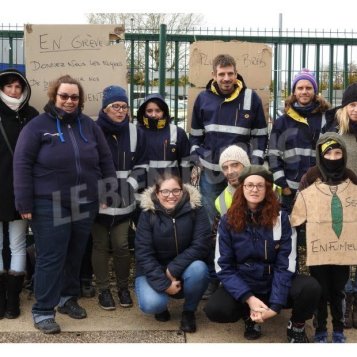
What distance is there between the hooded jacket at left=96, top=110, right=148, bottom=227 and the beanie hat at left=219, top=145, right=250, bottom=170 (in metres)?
0.77

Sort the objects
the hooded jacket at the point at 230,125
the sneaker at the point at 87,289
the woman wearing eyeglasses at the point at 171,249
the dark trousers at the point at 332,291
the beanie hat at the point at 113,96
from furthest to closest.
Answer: the sneaker at the point at 87,289 < the hooded jacket at the point at 230,125 < the beanie hat at the point at 113,96 < the woman wearing eyeglasses at the point at 171,249 < the dark trousers at the point at 332,291

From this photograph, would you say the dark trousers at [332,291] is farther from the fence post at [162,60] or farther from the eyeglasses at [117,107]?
the fence post at [162,60]

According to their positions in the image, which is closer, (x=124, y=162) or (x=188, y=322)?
(x=188, y=322)

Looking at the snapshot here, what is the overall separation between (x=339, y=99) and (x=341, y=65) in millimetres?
379

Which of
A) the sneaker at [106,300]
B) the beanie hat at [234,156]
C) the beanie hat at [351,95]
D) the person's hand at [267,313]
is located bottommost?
the sneaker at [106,300]

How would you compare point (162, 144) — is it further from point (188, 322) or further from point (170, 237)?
point (188, 322)

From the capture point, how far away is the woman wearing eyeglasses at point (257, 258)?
4414mm

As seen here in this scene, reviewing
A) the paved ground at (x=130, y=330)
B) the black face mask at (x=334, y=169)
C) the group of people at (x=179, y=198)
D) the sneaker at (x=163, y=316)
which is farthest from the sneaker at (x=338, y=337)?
the sneaker at (x=163, y=316)

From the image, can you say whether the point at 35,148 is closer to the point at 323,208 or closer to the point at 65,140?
the point at 65,140

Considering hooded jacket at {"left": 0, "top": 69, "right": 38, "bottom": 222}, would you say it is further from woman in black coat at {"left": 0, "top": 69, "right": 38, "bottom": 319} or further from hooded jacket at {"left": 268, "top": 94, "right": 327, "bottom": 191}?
hooded jacket at {"left": 268, "top": 94, "right": 327, "bottom": 191}

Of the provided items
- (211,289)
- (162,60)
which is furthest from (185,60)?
(211,289)

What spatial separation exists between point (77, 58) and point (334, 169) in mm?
2918

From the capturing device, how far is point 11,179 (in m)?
4.82

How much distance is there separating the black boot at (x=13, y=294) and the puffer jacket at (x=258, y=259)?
1778 millimetres
